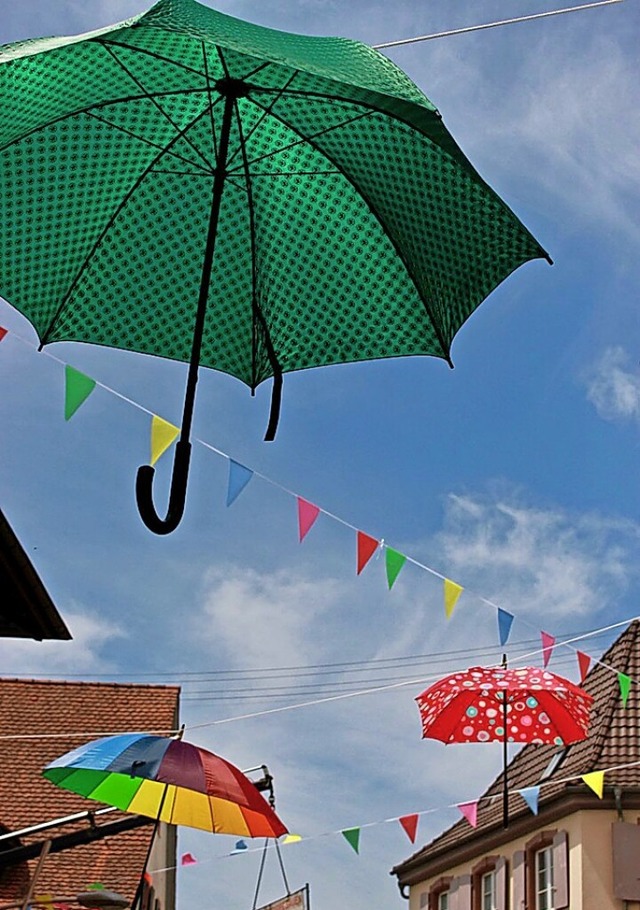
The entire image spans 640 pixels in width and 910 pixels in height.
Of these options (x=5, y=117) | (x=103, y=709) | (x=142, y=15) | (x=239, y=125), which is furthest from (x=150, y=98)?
(x=103, y=709)

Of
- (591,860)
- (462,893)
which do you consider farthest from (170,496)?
(462,893)

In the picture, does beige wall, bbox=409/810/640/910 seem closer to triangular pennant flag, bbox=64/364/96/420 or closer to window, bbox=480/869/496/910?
window, bbox=480/869/496/910

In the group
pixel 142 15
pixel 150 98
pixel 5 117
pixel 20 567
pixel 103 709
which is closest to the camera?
pixel 142 15

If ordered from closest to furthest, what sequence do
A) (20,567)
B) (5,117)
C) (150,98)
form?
(5,117) < (150,98) < (20,567)

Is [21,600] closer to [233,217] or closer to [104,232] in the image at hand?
[104,232]

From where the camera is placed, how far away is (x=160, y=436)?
6816 millimetres

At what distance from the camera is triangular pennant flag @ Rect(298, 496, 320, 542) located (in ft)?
28.2

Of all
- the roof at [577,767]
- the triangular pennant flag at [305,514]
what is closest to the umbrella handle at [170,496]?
the triangular pennant flag at [305,514]

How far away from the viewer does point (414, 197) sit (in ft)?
10.2

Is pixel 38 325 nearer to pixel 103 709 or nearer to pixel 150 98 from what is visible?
pixel 150 98

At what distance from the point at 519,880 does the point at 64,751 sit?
8501 mm

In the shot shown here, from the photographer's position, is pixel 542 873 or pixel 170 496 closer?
pixel 170 496

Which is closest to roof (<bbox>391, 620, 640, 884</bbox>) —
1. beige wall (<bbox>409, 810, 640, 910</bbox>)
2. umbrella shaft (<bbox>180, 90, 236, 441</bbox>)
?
beige wall (<bbox>409, 810, 640, 910</bbox>)

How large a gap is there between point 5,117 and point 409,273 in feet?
3.53
